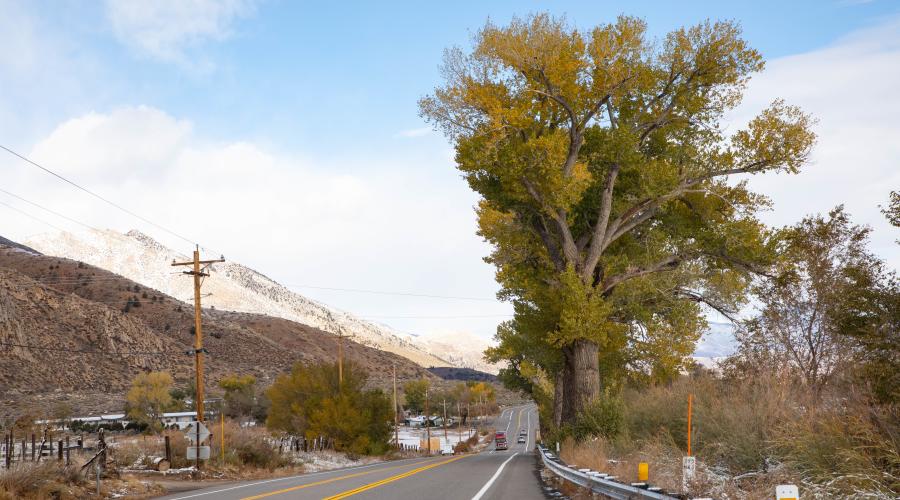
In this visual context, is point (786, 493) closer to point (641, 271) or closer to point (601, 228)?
point (601, 228)

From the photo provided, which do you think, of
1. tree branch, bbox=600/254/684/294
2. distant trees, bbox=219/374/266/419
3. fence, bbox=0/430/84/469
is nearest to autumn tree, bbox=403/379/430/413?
distant trees, bbox=219/374/266/419

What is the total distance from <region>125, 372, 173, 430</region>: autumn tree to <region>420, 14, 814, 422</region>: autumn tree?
169ft

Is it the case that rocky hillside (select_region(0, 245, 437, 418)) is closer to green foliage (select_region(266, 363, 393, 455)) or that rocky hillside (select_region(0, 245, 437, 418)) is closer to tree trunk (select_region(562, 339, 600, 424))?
green foliage (select_region(266, 363, 393, 455))

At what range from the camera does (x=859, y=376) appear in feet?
40.5

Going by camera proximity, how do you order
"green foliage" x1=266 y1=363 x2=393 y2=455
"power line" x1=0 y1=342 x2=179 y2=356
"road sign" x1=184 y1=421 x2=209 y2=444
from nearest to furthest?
1. "road sign" x1=184 y1=421 x2=209 y2=444
2. "green foliage" x1=266 y1=363 x2=393 y2=455
3. "power line" x1=0 y1=342 x2=179 y2=356

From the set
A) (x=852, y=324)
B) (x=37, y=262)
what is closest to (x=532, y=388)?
(x=852, y=324)

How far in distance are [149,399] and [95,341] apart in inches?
856

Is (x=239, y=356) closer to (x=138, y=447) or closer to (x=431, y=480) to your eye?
(x=138, y=447)

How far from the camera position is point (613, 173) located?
76.4ft

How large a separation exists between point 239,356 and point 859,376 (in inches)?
4395

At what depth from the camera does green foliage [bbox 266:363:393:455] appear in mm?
56188

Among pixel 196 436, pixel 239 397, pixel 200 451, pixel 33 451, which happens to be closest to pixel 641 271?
pixel 200 451

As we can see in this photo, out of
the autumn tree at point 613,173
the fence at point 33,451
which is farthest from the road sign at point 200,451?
the autumn tree at point 613,173

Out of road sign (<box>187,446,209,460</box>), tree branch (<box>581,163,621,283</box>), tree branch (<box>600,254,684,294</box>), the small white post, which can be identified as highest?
tree branch (<box>581,163,621,283</box>)
